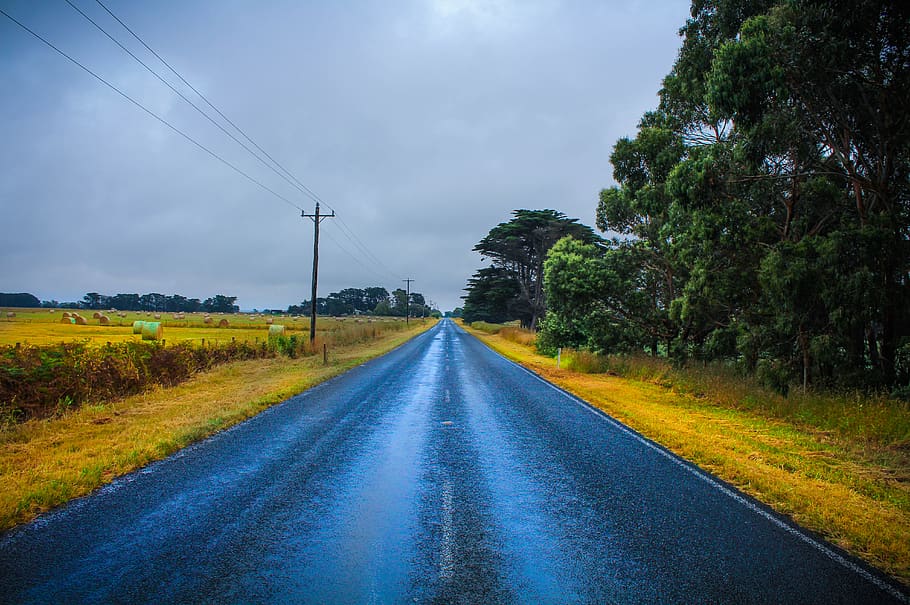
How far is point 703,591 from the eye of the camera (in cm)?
354

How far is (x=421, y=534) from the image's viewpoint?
4496 mm

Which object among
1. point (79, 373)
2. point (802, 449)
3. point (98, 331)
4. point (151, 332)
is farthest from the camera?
point (98, 331)

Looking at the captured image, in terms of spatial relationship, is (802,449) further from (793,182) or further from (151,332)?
(151,332)

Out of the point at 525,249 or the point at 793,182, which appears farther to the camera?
the point at 525,249

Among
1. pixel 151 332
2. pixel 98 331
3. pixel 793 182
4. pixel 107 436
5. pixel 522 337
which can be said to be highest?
pixel 793 182

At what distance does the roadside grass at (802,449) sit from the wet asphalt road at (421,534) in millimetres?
473

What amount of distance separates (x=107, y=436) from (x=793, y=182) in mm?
16683

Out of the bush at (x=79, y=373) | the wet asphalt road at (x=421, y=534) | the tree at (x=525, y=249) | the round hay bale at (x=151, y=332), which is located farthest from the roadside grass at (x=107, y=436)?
the tree at (x=525, y=249)

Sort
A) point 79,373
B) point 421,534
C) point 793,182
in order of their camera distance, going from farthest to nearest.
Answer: point 793,182
point 79,373
point 421,534

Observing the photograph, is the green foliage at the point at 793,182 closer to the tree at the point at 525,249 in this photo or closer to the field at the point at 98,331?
the field at the point at 98,331

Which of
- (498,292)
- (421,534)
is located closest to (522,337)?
(498,292)

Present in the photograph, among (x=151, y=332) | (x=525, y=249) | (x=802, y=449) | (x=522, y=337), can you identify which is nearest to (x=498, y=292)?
(x=525, y=249)

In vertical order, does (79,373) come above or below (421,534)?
above

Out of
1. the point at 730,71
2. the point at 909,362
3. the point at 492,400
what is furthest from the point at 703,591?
the point at 909,362
